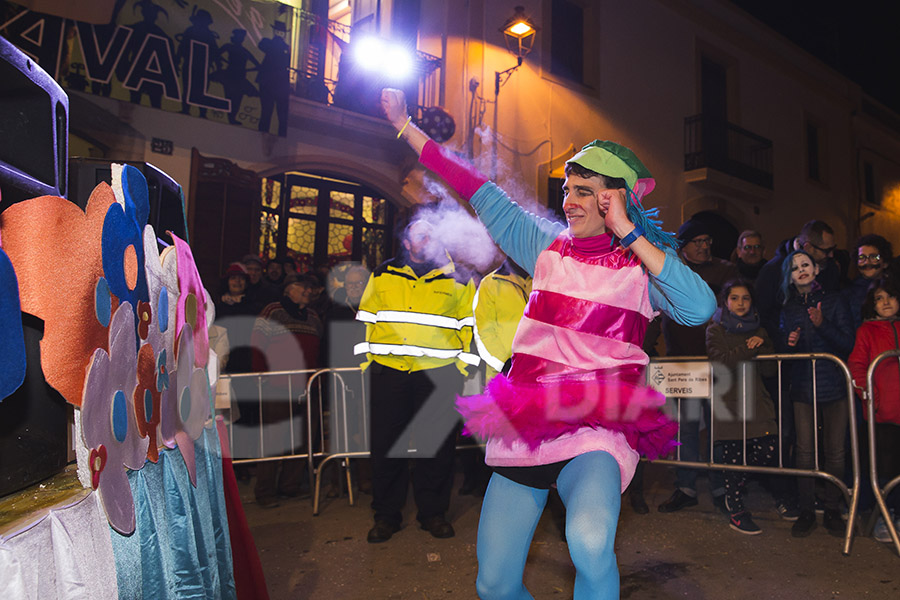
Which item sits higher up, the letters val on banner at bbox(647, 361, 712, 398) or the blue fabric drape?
the letters val on banner at bbox(647, 361, 712, 398)

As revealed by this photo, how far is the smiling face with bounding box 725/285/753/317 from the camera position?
5.20m

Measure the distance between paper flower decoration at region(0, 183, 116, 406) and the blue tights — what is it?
1335 millimetres

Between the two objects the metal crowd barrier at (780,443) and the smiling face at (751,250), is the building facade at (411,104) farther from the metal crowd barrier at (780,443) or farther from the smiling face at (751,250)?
the metal crowd barrier at (780,443)

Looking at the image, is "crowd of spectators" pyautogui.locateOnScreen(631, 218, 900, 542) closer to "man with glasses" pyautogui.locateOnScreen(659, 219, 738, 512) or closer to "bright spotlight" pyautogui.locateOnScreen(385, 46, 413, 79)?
"man with glasses" pyautogui.locateOnScreen(659, 219, 738, 512)

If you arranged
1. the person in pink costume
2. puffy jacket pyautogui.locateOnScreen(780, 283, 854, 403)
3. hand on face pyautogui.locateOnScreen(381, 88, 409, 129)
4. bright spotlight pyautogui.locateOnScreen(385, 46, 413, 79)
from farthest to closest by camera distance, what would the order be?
bright spotlight pyautogui.locateOnScreen(385, 46, 413, 79) → puffy jacket pyautogui.locateOnScreen(780, 283, 854, 403) → hand on face pyautogui.locateOnScreen(381, 88, 409, 129) → the person in pink costume

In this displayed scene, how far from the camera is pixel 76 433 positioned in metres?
1.41

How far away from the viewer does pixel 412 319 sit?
5.00m

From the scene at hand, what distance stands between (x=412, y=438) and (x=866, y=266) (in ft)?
12.8

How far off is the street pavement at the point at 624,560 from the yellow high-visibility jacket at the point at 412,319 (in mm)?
1254

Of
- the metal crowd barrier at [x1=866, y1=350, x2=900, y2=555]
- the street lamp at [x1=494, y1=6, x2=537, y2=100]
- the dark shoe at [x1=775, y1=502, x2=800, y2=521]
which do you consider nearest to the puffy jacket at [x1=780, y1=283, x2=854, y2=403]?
the metal crowd barrier at [x1=866, y1=350, x2=900, y2=555]

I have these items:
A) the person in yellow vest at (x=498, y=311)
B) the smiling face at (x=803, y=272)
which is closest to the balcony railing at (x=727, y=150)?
the smiling face at (x=803, y=272)

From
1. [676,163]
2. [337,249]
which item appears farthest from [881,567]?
[676,163]

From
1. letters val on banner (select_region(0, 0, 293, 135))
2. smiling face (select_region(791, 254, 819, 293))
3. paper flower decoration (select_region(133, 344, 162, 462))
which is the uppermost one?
letters val on banner (select_region(0, 0, 293, 135))

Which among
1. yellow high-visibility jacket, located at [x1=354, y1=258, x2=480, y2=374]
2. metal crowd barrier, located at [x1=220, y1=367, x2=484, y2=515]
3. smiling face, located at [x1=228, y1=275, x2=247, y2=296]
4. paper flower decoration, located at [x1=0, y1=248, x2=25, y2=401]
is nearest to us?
paper flower decoration, located at [x1=0, y1=248, x2=25, y2=401]
